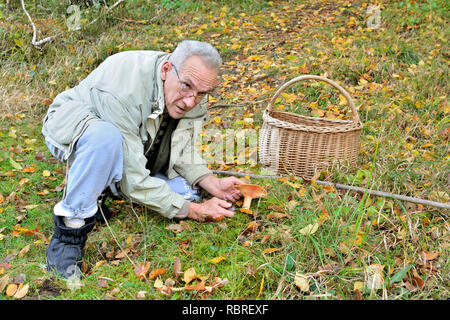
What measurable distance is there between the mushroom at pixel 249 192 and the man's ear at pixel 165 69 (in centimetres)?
81

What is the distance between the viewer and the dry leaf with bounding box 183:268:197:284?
2042mm

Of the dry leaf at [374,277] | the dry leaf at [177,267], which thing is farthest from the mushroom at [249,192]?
the dry leaf at [374,277]

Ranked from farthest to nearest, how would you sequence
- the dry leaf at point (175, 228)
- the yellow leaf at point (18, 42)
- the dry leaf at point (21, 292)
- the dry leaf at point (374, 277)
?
the yellow leaf at point (18, 42) < the dry leaf at point (175, 228) < the dry leaf at point (21, 292) < the dry leaf at point (374, 277)

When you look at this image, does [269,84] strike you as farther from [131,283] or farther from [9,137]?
[131,283]

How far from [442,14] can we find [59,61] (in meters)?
4.86

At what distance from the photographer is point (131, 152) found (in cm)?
221

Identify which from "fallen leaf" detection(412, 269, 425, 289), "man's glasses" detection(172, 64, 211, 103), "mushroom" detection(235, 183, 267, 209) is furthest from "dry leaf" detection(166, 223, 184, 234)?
"fallen leaf" detection(412, 269, 425, 289)

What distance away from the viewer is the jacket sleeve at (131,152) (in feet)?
7.26

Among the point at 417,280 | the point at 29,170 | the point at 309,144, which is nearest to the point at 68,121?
the point at 29,170

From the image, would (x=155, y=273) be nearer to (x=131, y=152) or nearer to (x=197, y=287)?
(x=197, y=287)

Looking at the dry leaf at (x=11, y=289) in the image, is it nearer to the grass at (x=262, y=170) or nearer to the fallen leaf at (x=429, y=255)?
the grass at (x=262, y=170)

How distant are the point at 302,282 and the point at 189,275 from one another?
1.86 ft

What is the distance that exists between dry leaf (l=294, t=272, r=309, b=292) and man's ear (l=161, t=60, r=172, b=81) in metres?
1.30
